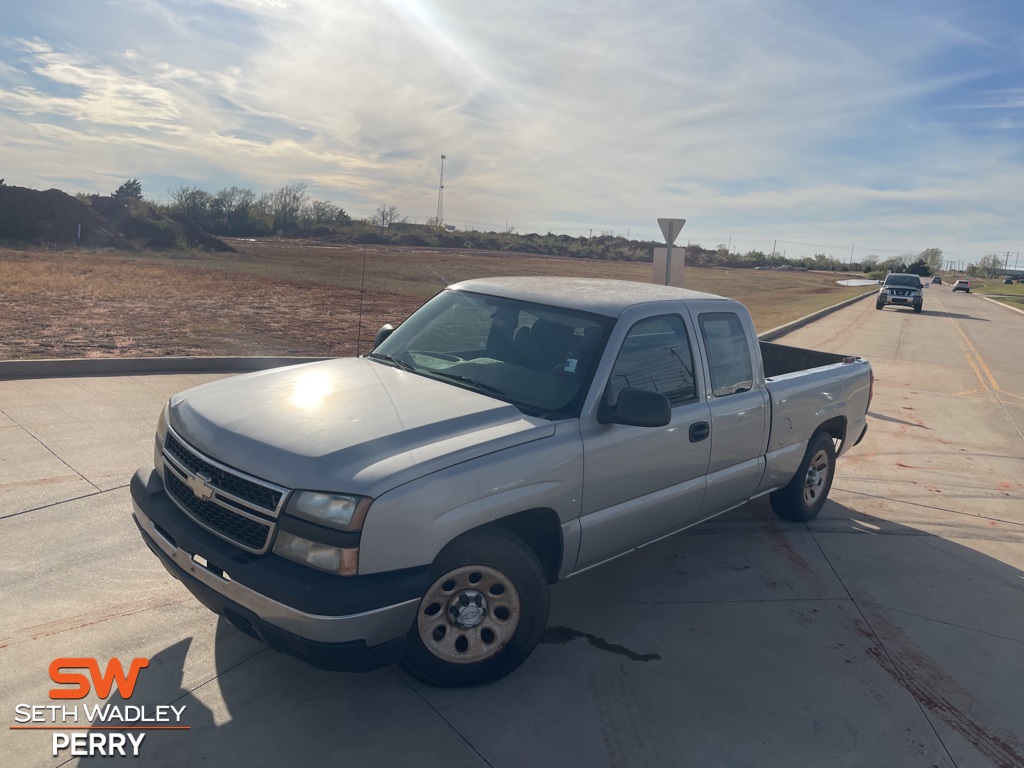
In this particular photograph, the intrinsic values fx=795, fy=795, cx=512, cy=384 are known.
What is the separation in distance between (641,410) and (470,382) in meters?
0.94

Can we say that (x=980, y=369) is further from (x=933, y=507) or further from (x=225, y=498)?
(x=225, y=498)

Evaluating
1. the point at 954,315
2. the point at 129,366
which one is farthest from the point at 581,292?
the point at 954,315

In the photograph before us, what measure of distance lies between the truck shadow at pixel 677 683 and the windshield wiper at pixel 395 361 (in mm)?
1573

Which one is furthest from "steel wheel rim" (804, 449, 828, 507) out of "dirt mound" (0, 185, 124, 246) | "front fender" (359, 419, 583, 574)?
"dirt mound" (0, 185, 124, 246)

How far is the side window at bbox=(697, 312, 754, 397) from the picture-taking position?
4883 mm

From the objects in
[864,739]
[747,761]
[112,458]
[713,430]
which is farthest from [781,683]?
[112,458]

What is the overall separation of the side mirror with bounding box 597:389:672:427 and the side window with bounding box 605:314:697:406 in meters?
0.19

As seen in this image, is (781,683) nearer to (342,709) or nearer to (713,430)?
(713,430)

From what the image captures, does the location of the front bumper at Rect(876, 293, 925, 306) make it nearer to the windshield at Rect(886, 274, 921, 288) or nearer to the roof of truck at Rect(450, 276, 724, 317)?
the windshield at Rect(886, 274, 921, 288)

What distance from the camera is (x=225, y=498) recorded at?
132 inches

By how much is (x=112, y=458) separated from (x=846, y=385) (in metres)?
5.89

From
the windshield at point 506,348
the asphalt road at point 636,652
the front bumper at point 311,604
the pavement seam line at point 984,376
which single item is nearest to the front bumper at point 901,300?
the pavement seam line at point 984,376

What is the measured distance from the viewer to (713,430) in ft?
15.5

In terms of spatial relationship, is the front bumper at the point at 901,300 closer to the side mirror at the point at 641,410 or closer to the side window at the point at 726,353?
the side window at the point at 726,353
